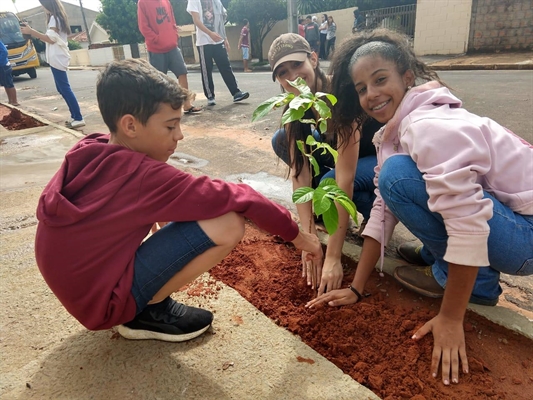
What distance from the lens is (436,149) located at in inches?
50.8

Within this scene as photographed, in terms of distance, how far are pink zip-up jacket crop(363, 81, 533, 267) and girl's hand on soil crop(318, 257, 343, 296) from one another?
64 cm

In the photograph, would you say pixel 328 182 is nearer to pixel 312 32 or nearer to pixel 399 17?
pixel 312 32

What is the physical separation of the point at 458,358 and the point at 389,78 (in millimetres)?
1047

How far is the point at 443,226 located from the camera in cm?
149

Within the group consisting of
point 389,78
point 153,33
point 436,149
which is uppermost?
point 153,33

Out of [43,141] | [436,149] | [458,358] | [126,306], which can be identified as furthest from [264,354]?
[43,141]

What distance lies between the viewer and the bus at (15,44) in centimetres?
1484

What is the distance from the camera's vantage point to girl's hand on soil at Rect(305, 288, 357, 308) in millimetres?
1761

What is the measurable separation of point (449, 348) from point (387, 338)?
24cm

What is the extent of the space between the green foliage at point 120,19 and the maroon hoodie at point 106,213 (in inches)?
1155

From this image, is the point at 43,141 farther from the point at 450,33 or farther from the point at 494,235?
the point at 450,33

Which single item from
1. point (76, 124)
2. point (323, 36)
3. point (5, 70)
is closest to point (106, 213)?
point (76, 124)

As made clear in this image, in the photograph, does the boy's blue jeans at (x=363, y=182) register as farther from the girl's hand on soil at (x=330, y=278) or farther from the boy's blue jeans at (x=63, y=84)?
the boy's blue jeans at (x=63, y=84)

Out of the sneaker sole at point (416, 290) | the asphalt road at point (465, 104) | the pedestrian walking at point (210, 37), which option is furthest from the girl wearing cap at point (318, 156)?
the pedestrian walking at point (210, 37)
